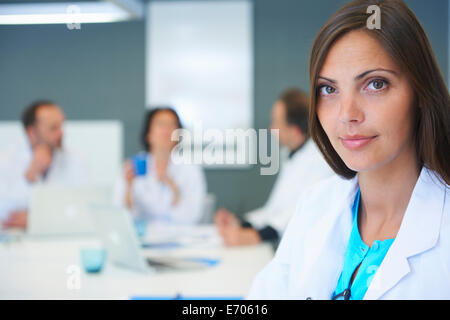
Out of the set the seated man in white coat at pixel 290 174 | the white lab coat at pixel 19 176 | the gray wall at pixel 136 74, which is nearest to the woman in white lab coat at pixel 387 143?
the seated man in white coat at pixel 290 174

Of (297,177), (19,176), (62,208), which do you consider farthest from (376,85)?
(19,176)

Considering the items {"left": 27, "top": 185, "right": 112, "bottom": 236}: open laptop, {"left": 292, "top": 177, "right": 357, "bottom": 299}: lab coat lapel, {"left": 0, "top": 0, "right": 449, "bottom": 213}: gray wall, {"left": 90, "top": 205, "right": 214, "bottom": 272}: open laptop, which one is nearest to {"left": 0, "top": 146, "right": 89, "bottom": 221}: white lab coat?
{"left": 27, "top": 185, "right": 112, "bottom": 236}: open laptop

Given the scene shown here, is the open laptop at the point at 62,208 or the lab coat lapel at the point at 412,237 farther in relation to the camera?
the open laptop at the point at 62,208

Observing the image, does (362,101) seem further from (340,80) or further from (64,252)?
(64,252)

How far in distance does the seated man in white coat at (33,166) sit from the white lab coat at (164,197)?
29 cm

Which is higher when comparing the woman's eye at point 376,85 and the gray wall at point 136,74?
the gray wall at point 136,74

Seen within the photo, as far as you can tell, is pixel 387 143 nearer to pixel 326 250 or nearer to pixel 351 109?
pixel 351 109

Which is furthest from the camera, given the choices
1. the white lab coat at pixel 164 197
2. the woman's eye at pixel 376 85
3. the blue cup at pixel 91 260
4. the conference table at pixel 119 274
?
the white lab coat at pixel 164 197

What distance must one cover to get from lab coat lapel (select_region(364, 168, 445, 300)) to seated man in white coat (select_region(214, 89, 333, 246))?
0.95 meters

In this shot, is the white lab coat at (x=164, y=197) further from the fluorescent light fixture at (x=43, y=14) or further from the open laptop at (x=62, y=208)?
the fluorescent light fixture at (x=43, y=14)

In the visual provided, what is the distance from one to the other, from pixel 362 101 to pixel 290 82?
3127 millimetres

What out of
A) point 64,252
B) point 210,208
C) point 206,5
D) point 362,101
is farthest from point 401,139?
point 206,5

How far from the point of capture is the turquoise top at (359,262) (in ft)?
2.25

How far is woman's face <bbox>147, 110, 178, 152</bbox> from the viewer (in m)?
2.63
